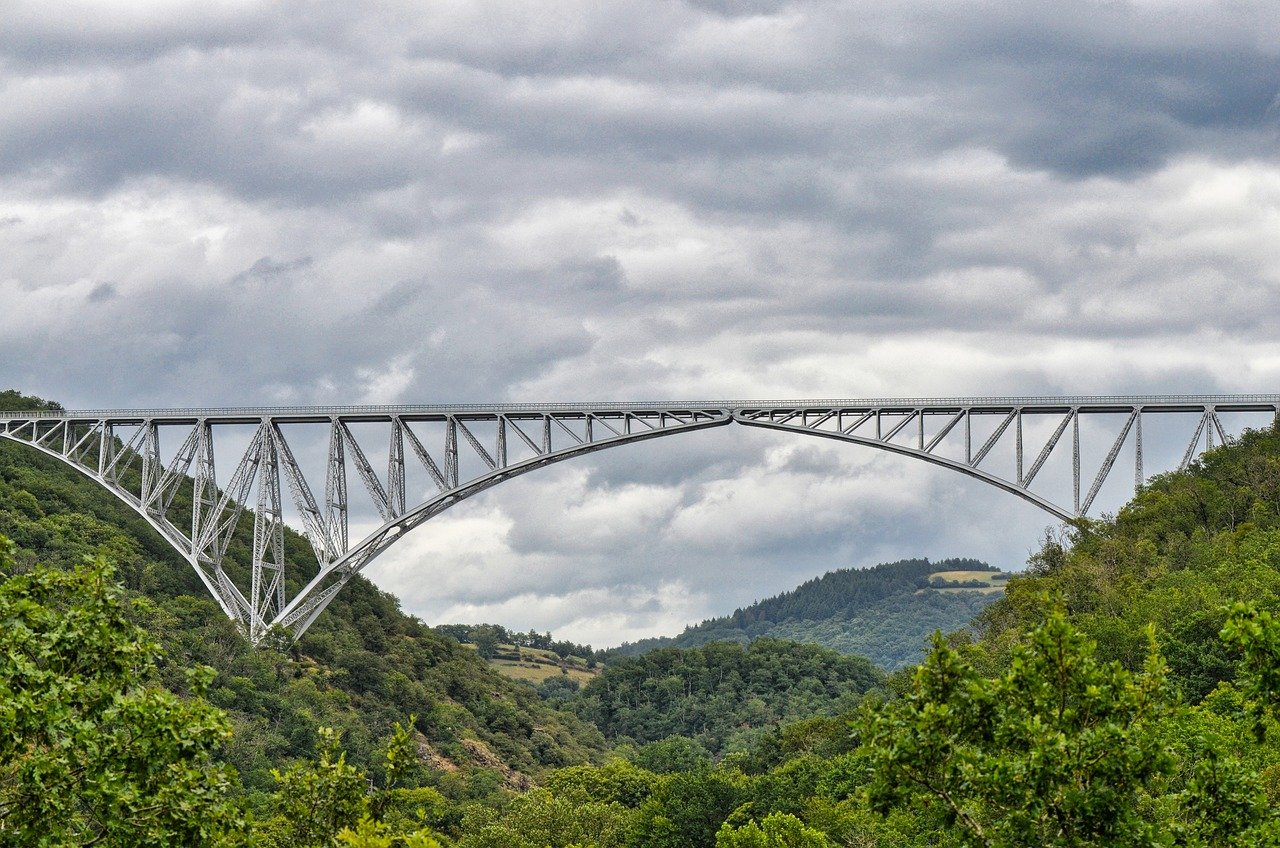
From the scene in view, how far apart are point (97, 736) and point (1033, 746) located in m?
11.5

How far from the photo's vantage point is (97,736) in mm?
20016

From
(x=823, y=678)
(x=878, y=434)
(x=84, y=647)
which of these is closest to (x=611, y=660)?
(x=823, y=678)

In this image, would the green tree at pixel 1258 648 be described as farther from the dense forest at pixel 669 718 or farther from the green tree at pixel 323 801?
the green tree at pixel 323 801

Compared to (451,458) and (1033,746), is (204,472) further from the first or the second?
(1033,746)

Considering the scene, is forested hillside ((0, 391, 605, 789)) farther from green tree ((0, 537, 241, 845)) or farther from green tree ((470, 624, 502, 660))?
green tree ((470, 624, 502, 660))

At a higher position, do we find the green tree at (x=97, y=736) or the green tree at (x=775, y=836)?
the green tree at (x=97, y=736)

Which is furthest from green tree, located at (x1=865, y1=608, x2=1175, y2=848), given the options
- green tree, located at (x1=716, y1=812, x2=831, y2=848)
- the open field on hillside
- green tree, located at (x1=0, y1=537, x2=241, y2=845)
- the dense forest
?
the open field on hillside

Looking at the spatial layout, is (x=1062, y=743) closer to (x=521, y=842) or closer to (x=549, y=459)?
(x=521, y=842)

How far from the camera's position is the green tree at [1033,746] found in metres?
18.5

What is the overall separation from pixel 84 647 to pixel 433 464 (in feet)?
173

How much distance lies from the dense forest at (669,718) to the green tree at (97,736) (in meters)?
0.04

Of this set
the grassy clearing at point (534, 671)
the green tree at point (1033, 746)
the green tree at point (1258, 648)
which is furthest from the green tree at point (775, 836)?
the grassy clearing at point (534, 671)

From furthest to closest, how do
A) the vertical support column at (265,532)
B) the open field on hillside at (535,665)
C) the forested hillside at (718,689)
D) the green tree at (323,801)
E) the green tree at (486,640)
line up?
the green tree at (486,640)
the open field on hillside at (535,665)
the forested hillside at (718,689)
the vertical support column at (265,532)
the green tree at (323,801)

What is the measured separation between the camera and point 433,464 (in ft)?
243
